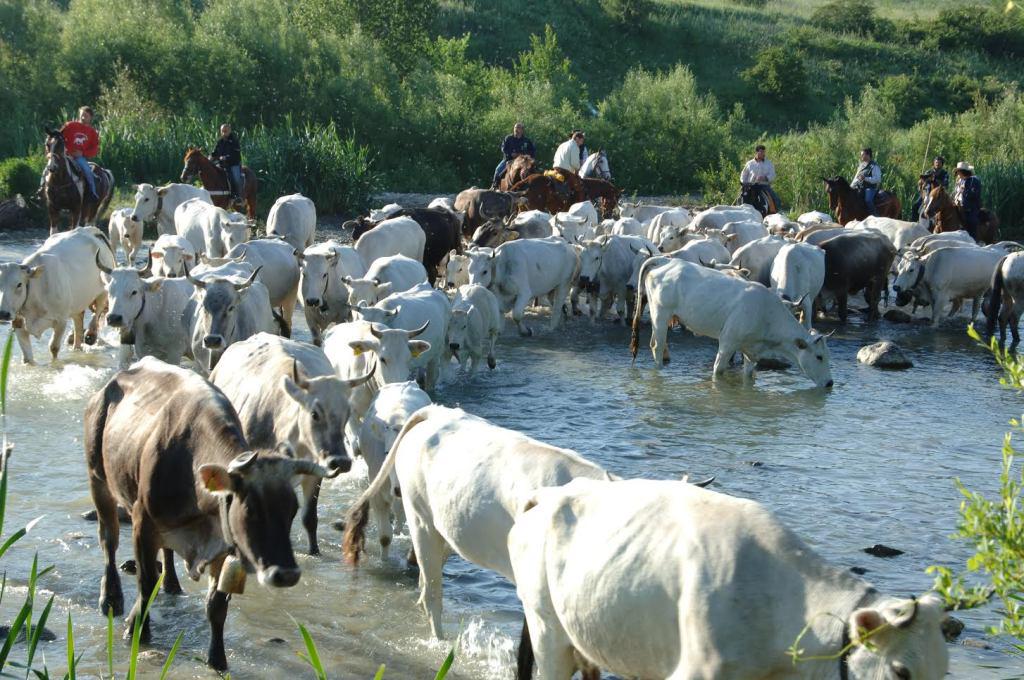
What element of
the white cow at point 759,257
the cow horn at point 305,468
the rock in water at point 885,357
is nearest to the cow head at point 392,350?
the cow horn at point 305,468

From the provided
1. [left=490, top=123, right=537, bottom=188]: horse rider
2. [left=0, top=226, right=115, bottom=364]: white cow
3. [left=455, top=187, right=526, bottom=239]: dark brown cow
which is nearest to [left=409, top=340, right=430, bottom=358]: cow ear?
[left=0, top=226, right=115, bottom=364]: white cow

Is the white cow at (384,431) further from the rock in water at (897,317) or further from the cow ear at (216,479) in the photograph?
the rock in water at (897,317)

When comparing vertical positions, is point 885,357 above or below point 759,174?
below

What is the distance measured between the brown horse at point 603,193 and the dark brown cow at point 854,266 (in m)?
8.42

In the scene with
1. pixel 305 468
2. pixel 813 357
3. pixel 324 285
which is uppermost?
pixel 305 468

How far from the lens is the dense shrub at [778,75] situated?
5378 centimetres

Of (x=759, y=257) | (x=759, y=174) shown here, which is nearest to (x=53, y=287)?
(x=759, y=257)

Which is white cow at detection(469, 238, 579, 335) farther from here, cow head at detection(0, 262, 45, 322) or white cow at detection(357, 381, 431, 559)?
white cow at detection(357, 381, 431, 559)

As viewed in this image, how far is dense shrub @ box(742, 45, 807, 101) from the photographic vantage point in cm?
5378

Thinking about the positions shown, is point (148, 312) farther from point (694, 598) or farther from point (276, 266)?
point (694, 598)

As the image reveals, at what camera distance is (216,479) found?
19.7 ft

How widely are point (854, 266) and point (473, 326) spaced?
7.76 m

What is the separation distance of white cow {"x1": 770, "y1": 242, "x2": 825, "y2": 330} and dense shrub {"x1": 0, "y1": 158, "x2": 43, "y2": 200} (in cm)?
1662

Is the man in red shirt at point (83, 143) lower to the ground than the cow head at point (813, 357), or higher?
higher
